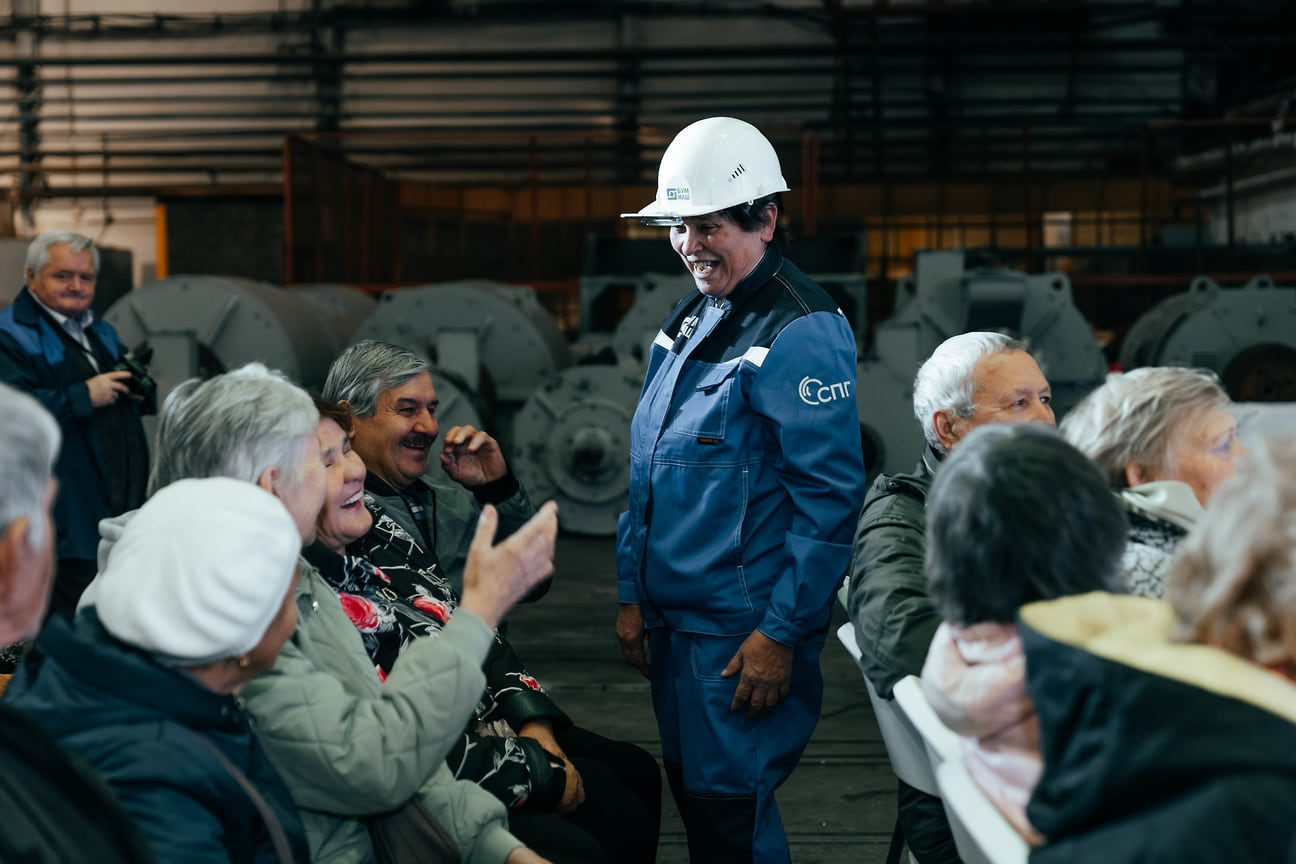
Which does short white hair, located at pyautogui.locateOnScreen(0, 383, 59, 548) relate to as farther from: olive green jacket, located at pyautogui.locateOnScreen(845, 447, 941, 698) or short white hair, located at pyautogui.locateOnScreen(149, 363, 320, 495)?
olive green jacket, located at pyautogui.locateOnScreen(845, 447, 941, 698)

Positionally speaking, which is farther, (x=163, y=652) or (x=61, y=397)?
(x=61, y=397)

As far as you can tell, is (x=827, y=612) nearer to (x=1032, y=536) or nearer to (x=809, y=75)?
(x=1032, y=536)

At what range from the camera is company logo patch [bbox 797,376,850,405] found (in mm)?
1688

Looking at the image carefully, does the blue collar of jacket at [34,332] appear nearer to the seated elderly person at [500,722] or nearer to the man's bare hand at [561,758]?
the seated elderly person at [500,722]

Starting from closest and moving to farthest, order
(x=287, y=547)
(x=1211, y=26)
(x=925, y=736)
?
(x=287, y=547) < (x=925, y=736) < (x=1211, y=26)

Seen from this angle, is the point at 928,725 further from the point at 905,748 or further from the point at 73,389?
the point at 73,389

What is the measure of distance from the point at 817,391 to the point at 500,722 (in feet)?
2.29

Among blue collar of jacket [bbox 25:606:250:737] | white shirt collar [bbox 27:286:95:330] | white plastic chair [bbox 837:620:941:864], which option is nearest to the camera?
blue collar of jacket [bbox 25:606:250:737]

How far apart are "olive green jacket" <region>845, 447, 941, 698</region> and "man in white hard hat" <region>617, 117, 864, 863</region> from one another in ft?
0.14

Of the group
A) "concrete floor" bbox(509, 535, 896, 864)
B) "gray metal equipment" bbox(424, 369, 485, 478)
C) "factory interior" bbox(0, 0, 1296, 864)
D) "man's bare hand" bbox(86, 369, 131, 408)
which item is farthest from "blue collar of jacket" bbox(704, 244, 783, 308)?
"factory interior" bbox(0, 0, 1296, 864)

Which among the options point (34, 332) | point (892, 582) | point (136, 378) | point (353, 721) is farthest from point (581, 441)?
point (353, 721)

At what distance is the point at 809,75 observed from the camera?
34.3 ft

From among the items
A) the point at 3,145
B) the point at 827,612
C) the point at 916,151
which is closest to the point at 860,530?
the point at 827,612

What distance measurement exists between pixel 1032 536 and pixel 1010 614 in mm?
73
